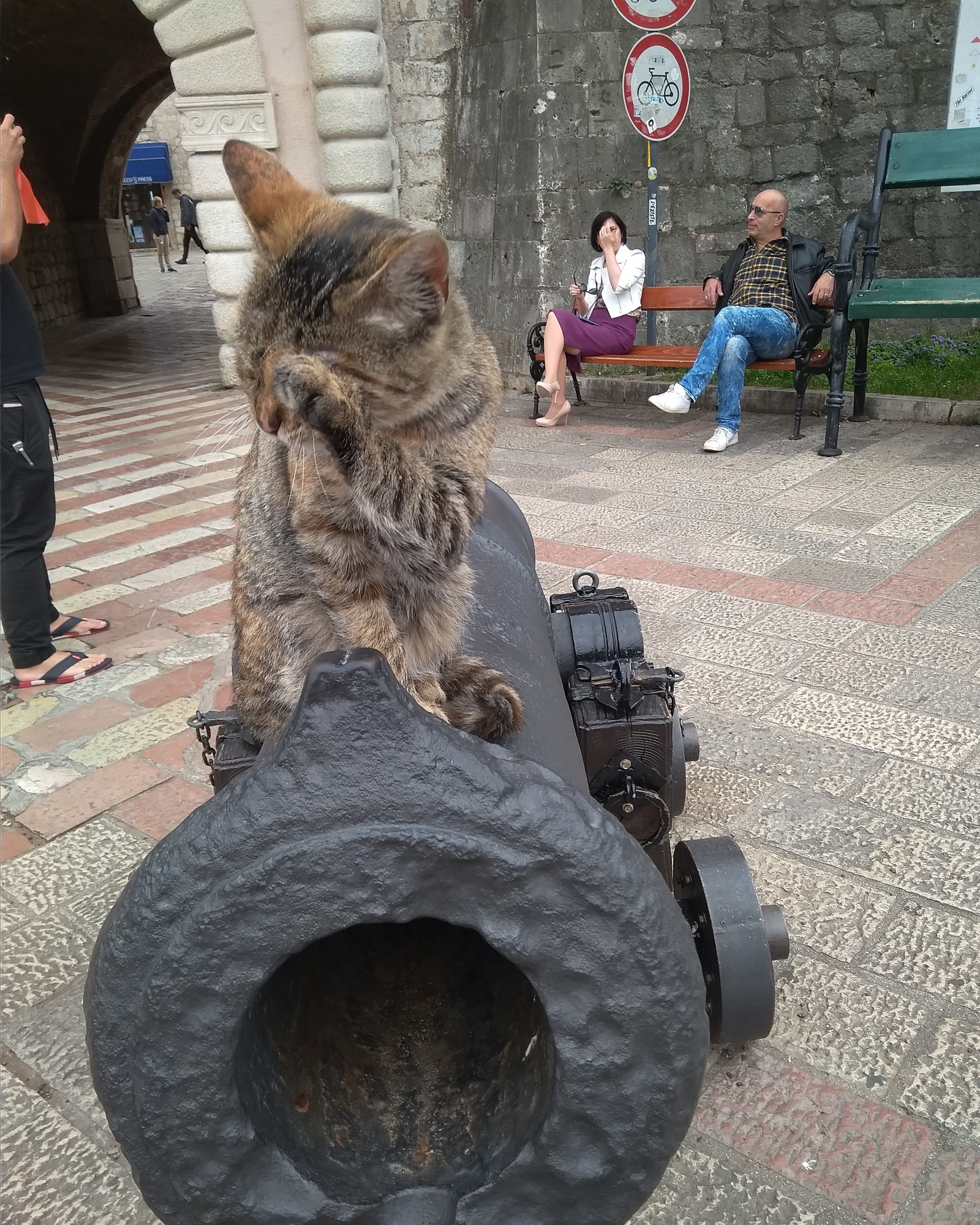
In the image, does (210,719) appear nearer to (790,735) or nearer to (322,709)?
(322,709)

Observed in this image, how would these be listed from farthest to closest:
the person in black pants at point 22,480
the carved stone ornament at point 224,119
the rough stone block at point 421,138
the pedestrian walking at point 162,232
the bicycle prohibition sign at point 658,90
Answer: the pedestrian walking at point 162,232
the rough stone block at point 421,138
the carved stone ornament at point 224,119
the bicycle prohibition sign at point 658,90
the person in black pants at point 22,480

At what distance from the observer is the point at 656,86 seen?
715 cm

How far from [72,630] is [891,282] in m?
5.75

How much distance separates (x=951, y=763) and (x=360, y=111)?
7.81 metres

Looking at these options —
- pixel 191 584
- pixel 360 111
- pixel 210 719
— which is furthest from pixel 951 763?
pixel 360 111

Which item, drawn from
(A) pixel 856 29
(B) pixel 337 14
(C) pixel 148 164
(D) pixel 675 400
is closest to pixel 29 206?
(D) pixel 675 400

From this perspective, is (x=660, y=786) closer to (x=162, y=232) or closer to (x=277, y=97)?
(x=277, y=97)

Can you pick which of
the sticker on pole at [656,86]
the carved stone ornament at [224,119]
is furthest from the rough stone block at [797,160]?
the carved stone ornament at [224,119]

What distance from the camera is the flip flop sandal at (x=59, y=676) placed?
12.8 feet

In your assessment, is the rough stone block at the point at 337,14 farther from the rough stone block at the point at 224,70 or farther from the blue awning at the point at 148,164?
the blue awning at the point at 148,164

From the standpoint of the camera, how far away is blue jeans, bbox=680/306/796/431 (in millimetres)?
6516

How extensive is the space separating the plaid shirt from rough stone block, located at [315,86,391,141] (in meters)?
3.83

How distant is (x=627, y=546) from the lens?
4.88 meters

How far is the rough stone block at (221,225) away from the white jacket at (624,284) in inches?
128
